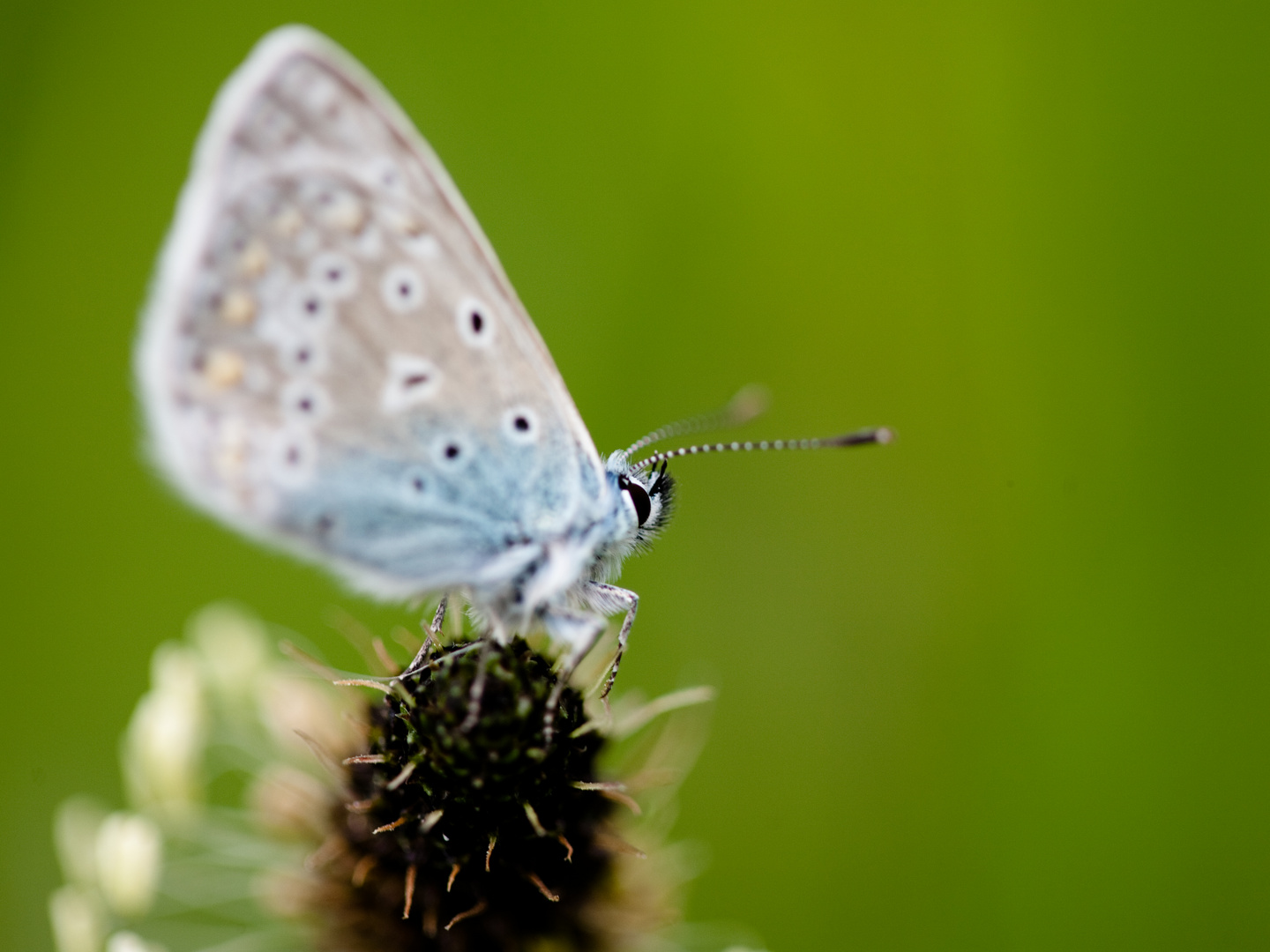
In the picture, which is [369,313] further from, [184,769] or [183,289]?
[184,769]

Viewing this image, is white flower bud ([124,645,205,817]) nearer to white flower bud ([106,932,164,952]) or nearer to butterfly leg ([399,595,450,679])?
white flower bud ([106,932,164,952])

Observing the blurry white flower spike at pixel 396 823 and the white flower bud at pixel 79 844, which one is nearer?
the blurry white flower spike at pixel 396 823

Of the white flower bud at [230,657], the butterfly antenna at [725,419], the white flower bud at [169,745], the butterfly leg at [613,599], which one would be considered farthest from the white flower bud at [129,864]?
the butterfly antenna at [725,419]

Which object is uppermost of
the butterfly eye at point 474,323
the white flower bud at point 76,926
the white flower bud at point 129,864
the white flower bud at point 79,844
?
the butterfly eye at point 474,323

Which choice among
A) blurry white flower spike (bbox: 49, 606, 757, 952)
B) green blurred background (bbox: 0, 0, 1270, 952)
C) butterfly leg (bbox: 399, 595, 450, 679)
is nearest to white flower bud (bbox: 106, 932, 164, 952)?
blurry white flower spike (bbox: 49, 606, 757, 952)

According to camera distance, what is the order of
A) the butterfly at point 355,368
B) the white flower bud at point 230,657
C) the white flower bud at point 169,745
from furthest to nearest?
the white flower bud at point 230,657 < the white flower bud at point 169,745 < the butterfly at point 355,368

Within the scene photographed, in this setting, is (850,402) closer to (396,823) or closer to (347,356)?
(347,356)

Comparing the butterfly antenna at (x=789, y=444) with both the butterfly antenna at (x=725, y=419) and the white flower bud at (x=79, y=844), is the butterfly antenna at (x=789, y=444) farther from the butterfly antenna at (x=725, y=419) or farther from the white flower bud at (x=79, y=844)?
the white flower bud at (x=79, y=844)

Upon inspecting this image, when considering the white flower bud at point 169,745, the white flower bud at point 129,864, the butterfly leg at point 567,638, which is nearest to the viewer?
the butterfly leg at point 567,638

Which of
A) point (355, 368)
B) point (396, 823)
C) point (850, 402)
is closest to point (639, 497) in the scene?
point (355, 368)

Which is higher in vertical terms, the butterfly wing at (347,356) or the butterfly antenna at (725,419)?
the butterfly antenna at (725,419)
